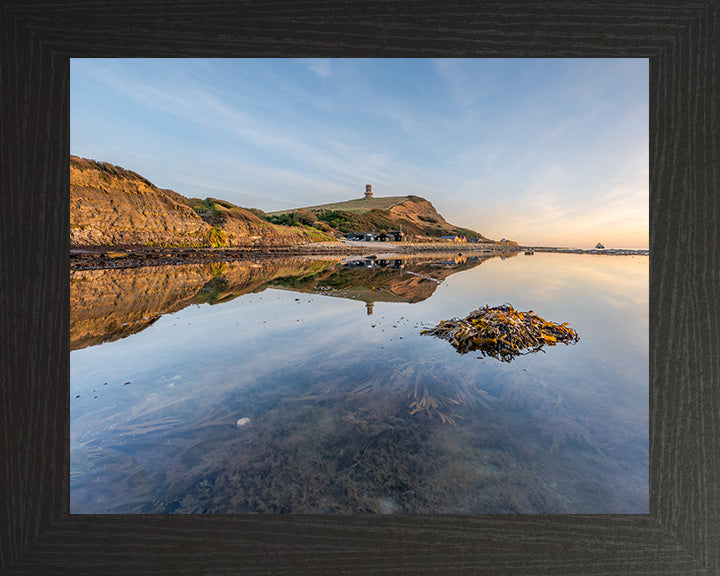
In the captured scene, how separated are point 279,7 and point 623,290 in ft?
33.1

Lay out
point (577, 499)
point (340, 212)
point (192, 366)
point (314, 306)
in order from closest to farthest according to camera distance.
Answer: point (577, 499) < point (192, 366) < point (314, 306) < point (340, 212)

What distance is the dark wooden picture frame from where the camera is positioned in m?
0.89

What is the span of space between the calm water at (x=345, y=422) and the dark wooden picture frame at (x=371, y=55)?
0.23 metres

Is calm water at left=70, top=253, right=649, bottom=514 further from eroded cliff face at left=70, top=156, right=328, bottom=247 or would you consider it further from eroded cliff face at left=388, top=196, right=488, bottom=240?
eroded cliff face at left=388, top=196, right=488, bottom=240

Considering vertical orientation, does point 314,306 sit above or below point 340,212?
below

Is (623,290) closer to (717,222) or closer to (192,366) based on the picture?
(717,222)

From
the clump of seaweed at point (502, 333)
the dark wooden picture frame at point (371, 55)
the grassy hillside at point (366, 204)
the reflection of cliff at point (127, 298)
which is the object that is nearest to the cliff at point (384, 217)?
the grassy hillside at point (366, 204)

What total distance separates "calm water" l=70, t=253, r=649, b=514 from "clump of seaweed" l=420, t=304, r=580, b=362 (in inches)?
7.2

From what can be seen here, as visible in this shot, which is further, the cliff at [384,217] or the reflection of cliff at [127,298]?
the cliff at [384,217]

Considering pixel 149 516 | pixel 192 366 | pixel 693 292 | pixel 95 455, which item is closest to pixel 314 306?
pixel 192 366

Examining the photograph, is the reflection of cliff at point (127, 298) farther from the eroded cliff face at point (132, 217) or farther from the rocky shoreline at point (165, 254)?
the eroded cliff face at point (132, 217)

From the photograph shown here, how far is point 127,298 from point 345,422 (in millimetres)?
6284

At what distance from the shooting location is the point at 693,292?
99 centimetres

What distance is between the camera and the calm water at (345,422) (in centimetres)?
117
